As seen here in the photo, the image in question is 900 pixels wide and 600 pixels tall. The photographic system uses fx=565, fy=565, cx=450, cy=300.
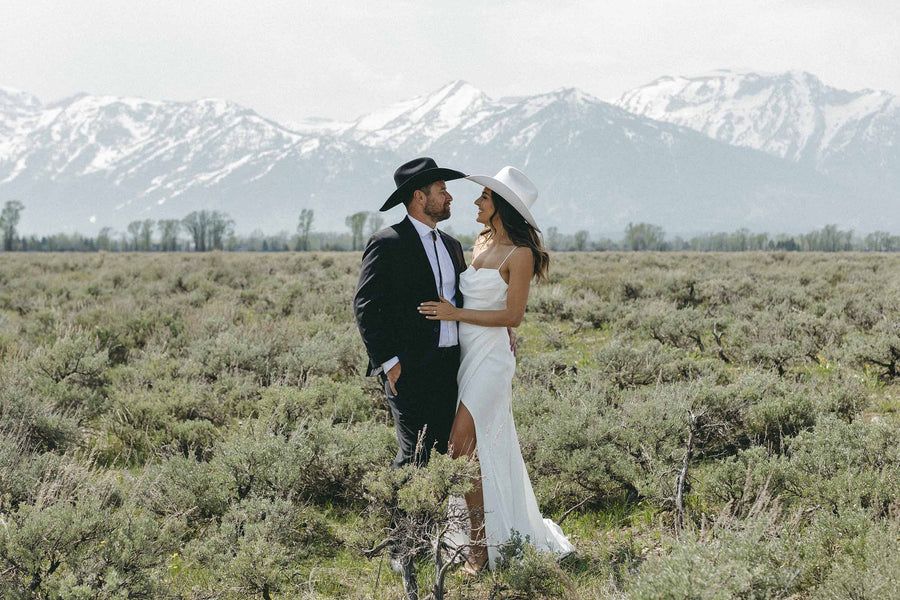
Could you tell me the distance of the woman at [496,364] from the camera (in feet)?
11.5

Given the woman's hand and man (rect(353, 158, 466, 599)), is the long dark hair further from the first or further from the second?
the woman's hand

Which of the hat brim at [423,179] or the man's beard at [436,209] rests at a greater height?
the hat brim at [423,179]

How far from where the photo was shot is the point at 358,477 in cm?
450

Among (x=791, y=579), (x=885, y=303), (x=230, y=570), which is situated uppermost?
(x=885, y=303)

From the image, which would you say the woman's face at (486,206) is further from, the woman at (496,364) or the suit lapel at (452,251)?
the suit lapel at (452,251)

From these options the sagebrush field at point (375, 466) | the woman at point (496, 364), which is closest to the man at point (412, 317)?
the woman at point (496, 364)

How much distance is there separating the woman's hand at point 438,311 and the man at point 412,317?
0.08m

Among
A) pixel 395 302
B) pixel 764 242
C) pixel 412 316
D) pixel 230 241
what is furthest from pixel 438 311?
pixel 764 242

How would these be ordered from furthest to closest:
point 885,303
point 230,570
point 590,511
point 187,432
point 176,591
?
point 885,303 → point 187,432 → point 590,511 → point 176,591 → point 230,570

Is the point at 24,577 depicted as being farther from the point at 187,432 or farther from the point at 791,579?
the point at 791,579

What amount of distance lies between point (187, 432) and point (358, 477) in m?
1.86

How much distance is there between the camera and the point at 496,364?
3594mm

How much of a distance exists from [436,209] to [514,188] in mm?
513

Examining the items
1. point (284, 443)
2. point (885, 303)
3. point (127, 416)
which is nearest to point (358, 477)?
point (284, 443)
